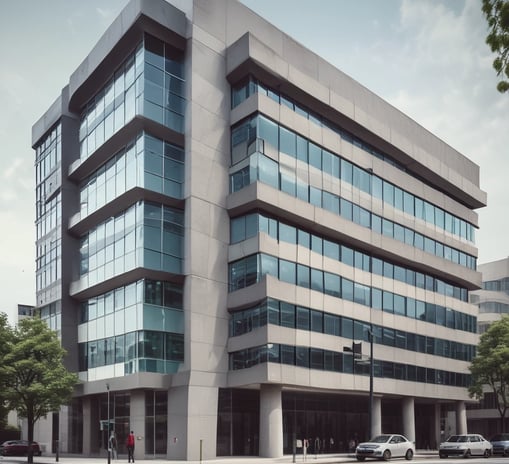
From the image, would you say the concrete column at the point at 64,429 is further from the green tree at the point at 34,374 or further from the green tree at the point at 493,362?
the green tree at the point at 493,362

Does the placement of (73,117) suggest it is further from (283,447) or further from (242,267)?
(283,447)

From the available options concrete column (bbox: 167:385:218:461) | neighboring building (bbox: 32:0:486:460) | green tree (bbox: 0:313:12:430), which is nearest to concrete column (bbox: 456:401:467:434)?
neighboring building (bbox: 32:0:486:460)

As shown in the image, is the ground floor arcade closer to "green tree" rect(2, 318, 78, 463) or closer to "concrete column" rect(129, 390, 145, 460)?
"concrete column" rect(129, 390, 145, 460)

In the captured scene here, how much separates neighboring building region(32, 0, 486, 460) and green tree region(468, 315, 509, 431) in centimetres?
735

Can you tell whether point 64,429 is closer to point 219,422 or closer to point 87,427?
point 87,427

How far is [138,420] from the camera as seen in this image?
145ft

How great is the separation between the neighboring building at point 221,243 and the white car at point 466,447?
7539 millimetres

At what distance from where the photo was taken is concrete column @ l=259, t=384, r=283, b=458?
42.5 metres


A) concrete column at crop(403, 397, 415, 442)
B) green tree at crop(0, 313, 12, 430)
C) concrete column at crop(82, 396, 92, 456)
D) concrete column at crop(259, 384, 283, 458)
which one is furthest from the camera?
concrete column at crop(403, 397, 415, 442)

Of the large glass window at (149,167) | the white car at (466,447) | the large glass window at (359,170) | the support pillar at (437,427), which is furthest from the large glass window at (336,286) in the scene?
the white car at (466,447)

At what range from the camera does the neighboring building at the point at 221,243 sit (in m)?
43.3

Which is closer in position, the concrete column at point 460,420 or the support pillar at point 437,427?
the concrete column at point 460,420

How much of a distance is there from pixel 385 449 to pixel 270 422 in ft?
24.1

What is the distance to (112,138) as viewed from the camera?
47.3m
